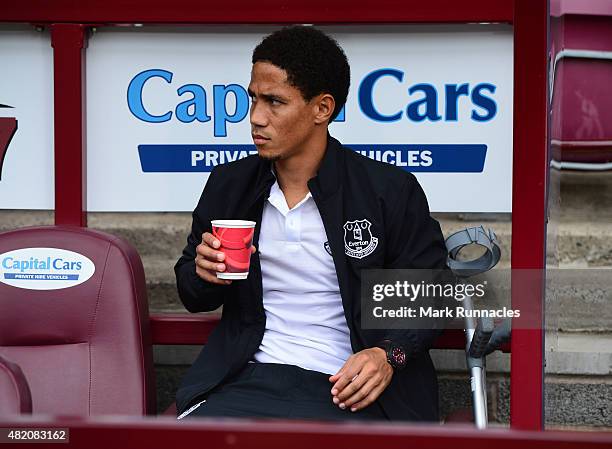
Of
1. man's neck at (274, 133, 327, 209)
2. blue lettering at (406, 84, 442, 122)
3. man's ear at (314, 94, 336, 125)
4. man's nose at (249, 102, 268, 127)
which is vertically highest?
blue lettering at (406, 84, 442, 122)

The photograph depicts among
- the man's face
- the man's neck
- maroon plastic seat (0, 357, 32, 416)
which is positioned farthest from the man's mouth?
maroon plastic seat (0, 357, 32, 416)

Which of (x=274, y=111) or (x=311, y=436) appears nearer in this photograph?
(x=311, y=436)

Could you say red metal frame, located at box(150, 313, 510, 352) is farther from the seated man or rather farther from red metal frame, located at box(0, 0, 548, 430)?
red metal frame, located at box(0, 0, 548, 430)

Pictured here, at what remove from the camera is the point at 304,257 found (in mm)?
2521

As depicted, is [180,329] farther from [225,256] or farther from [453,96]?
[453,96]

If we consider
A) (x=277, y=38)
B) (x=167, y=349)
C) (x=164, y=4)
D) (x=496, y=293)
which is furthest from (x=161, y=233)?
(x=496, y=293)

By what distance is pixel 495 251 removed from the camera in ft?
7.98

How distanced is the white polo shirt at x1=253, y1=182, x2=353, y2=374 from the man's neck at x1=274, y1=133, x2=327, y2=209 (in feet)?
0.17

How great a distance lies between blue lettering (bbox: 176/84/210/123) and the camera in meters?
3.10

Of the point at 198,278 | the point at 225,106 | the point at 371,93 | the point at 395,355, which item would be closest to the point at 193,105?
the point at 225,106

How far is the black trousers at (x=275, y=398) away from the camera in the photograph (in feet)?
7.69

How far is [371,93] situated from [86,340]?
1164 mm

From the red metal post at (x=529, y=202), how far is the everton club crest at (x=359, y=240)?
30.7 inches

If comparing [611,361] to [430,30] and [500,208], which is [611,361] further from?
[430,30]
